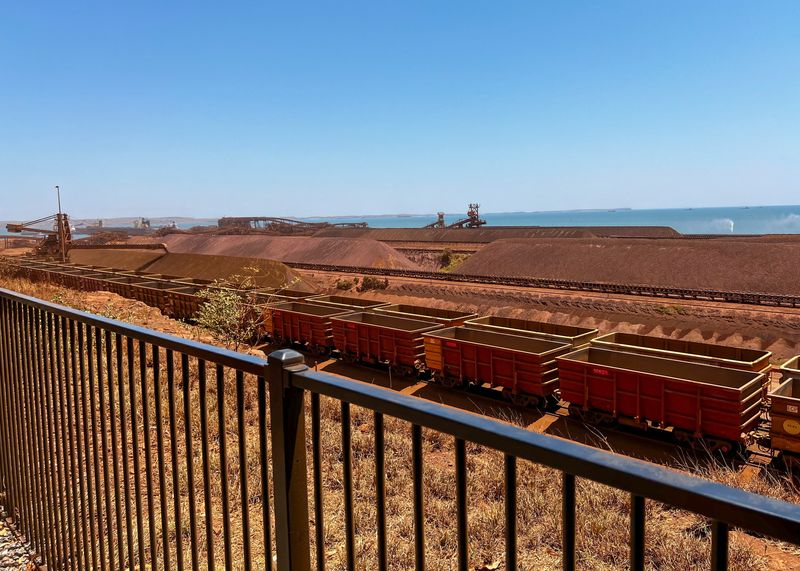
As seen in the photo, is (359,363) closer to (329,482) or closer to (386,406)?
(329,482)

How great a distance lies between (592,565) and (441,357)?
15.5 m

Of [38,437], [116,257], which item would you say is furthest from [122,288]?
[38,437]

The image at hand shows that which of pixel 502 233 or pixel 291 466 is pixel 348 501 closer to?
pixel 291 466

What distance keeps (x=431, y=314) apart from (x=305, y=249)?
196ft

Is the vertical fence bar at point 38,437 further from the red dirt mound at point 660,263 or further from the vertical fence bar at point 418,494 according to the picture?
the red dirt mound at point 660,263

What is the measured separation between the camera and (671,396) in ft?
49.2

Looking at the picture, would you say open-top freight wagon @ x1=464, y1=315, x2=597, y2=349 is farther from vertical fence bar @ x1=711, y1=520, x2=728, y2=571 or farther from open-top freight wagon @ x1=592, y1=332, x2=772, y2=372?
vertical fence bar @ x1=711, y1=520, x2=728, y2=571

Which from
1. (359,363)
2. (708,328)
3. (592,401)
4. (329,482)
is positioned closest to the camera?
(329,482)

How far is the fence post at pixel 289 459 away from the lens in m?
2.69

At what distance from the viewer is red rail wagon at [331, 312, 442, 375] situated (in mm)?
22344

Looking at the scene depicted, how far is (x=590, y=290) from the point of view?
40.8 meters

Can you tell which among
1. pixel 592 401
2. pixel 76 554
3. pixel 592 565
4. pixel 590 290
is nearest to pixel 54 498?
pixel 76 554

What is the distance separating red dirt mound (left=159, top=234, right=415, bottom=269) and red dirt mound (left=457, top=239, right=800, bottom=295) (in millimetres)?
13149

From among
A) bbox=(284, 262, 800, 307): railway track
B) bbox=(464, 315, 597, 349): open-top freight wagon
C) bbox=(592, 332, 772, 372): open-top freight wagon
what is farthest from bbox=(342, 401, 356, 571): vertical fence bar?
bbox=(284, 262, 800, 307): railway track
